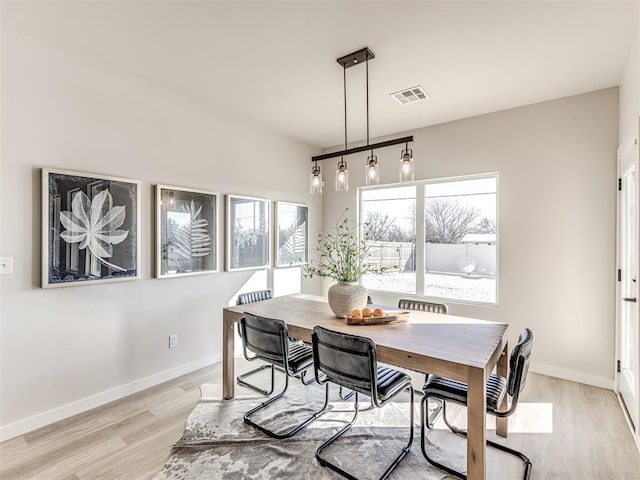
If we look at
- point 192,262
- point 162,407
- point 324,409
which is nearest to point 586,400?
point 324,409

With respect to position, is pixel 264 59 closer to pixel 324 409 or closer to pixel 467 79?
pixel 467 79

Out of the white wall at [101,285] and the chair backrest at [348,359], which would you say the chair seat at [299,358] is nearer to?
the chair backrest at [348,359]

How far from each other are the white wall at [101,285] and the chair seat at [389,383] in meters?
2.13

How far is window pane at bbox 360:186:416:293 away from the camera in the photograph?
436cm

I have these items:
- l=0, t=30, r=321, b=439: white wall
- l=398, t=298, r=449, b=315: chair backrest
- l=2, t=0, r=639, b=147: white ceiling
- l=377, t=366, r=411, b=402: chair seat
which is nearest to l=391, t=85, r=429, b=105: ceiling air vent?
l=2, t=0, r=639, b=147: white ceiling

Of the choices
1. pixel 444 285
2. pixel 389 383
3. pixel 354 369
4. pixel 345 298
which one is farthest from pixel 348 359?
pixel 444 285

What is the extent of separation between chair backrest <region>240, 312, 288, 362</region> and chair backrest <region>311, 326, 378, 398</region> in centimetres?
29

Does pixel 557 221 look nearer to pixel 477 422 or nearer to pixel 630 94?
pixel 630 94

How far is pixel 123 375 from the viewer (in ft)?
9.35

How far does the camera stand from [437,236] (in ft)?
13.6

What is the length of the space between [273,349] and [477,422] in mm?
→ 1325

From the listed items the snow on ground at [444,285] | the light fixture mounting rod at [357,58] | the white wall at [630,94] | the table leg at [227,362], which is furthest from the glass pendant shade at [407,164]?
the snow on ground at [444,285]

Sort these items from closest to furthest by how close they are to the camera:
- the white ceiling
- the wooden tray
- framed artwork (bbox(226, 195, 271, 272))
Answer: the white ceiling
the wooden tray
framed artwork (bbox(226, 195, 271, 272))

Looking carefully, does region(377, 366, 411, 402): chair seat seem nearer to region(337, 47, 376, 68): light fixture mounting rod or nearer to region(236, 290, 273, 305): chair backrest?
region(236, 290, 273, 305): chair backrest
